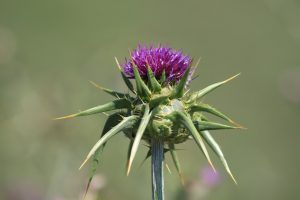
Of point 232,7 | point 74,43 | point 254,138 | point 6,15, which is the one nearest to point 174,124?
point 254,138

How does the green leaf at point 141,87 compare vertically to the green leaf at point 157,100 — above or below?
above

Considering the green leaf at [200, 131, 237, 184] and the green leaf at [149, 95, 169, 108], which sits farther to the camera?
the green leaf at [149, 95, 169, 108]

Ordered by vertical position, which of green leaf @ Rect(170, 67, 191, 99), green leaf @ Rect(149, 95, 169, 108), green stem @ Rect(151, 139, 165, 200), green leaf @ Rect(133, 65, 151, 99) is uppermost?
green leaf @ Rect(133, 65, 151, 99)

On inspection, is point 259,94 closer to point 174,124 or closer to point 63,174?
point 63,174

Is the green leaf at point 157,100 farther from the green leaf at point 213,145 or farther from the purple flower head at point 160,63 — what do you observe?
the green leaf at point 213,145

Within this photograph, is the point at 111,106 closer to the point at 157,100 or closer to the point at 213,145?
the point at 157,100

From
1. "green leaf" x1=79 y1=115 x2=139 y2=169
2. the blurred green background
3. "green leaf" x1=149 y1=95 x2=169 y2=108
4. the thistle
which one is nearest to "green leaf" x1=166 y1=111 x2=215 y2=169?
the thistle

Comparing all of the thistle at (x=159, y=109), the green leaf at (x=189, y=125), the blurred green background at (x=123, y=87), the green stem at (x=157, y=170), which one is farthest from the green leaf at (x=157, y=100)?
the blurred green background at (x=123, y=87)

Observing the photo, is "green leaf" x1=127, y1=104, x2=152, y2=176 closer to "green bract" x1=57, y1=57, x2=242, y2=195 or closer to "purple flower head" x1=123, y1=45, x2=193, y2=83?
"green bract" x1=57, y1=57, x2=242, y2=195
